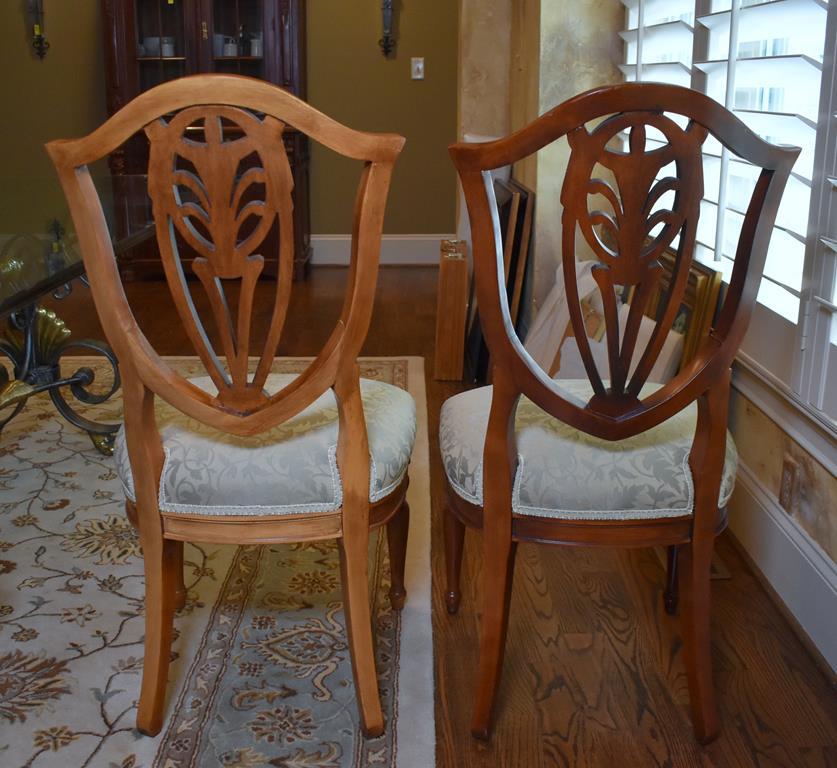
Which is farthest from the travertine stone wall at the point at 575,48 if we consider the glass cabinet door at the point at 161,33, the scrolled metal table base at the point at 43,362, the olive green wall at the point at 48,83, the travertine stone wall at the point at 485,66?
the olive green wall at the point at 48,83

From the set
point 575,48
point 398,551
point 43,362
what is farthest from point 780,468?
point 43,362

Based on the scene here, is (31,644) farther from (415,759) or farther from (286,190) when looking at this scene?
(286,190)

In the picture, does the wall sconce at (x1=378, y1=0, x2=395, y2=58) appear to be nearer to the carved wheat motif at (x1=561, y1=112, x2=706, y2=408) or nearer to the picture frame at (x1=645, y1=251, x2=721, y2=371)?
the picture frame at (x1=645, y1=251, x2=721, y2=371)

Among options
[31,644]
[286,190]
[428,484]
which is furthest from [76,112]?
[286,190]

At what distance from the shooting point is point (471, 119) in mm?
4348

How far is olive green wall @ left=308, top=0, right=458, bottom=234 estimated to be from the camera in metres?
6.31

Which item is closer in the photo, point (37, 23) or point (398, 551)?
point (398, 551)

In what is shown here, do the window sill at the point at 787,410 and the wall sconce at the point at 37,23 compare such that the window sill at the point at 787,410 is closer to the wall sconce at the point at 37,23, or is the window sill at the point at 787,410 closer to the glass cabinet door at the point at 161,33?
the glass cabinet door at the point at 161,33

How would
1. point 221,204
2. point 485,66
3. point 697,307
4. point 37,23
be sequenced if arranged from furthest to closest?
point 37,23
point 485,66
point 697,307
point 221,204

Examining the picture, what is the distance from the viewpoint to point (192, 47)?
239 inches

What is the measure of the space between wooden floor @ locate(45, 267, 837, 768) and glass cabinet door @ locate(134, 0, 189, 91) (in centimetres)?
442

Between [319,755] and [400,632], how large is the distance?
42 centimetres

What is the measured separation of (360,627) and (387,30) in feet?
17.1

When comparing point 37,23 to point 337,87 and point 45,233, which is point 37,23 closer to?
point 337,87
